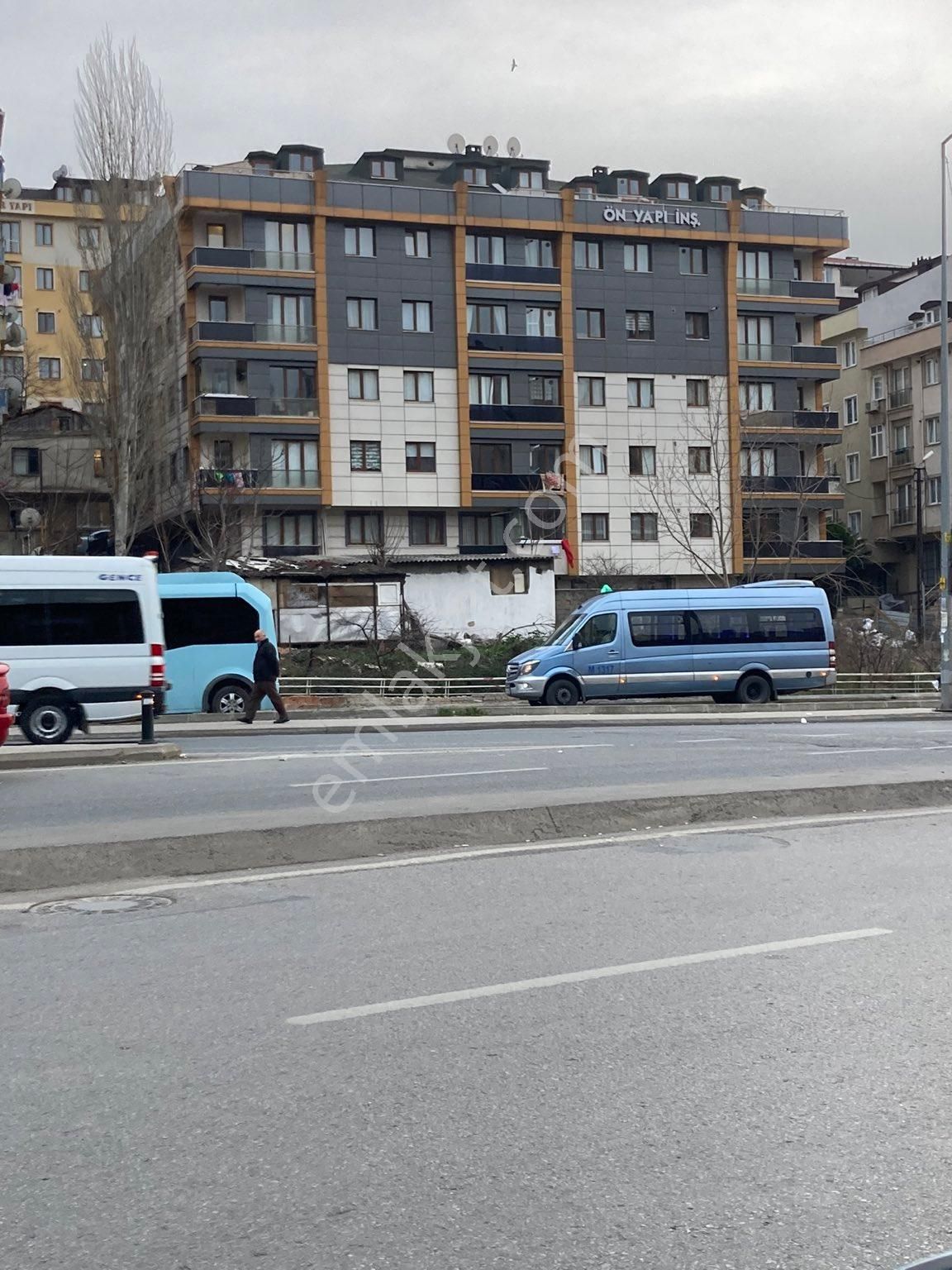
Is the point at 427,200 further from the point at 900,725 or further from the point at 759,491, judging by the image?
the point at 900,725

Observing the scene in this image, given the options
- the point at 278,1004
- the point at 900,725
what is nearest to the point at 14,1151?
the point at 278,1004

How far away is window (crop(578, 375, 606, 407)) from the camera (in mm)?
63156

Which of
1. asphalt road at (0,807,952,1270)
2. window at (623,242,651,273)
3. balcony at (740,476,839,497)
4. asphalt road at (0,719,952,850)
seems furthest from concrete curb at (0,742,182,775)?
window at (623,242,651,273)

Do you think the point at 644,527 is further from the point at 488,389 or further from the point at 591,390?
the point at 488,389

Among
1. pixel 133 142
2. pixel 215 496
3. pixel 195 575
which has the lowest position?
pixel 195 575

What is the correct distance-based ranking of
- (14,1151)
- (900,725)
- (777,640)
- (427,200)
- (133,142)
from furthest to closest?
(427,200) → (133,142) → (777,640) → (900,725) → (14,1151)

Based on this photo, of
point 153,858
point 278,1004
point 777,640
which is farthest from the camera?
point 777,640

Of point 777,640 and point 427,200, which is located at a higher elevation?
point 427,200

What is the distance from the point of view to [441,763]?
16.5 meters

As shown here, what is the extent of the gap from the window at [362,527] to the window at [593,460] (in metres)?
9.42

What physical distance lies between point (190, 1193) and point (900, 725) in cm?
2264

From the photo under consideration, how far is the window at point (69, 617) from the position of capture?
2266cm

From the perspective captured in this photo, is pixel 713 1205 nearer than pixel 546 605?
Yes

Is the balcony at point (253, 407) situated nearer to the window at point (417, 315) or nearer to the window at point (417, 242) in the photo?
the window at point (417, 315)
